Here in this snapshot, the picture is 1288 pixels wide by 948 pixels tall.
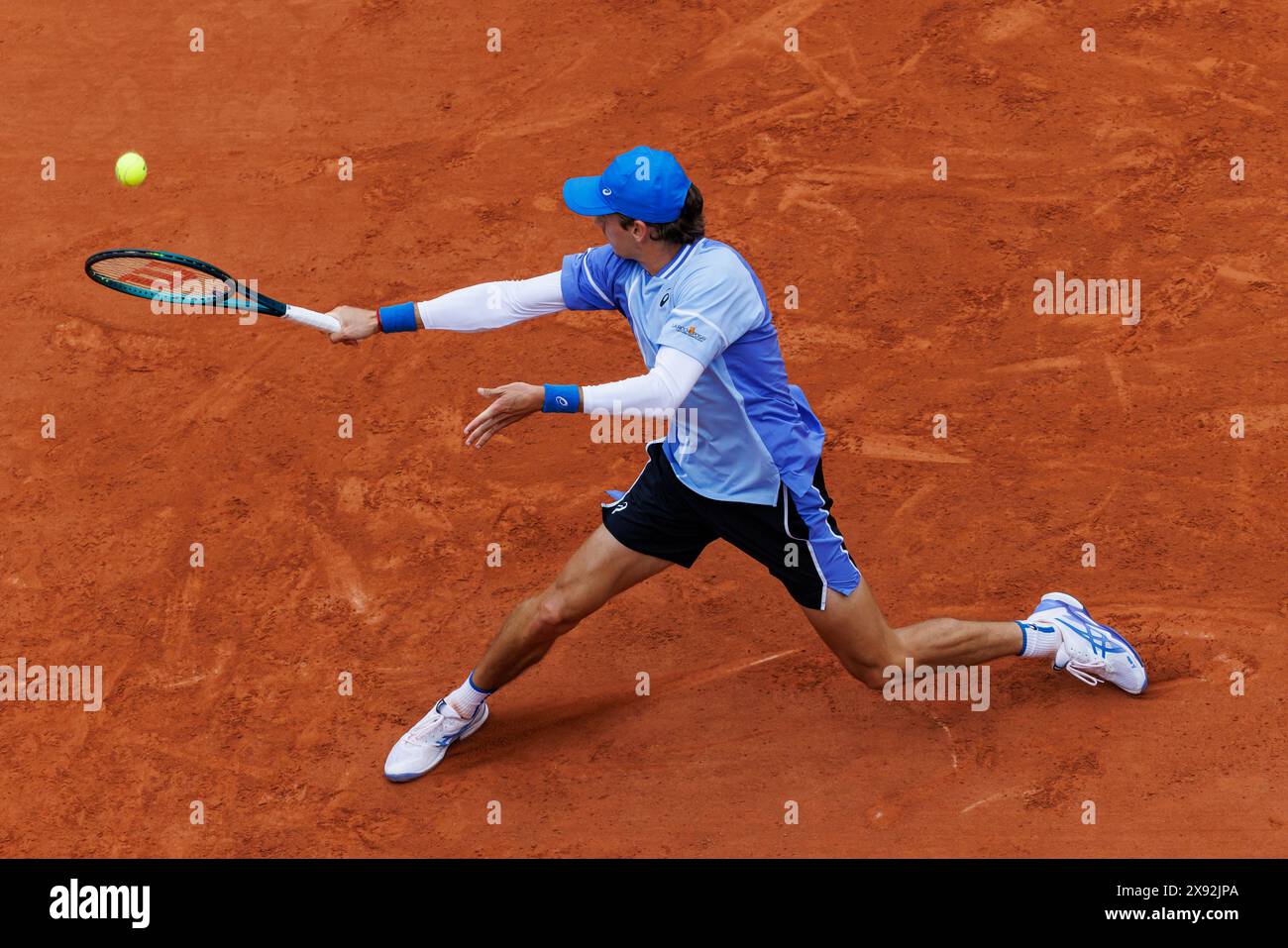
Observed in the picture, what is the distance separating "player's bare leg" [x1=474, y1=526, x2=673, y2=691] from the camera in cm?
629

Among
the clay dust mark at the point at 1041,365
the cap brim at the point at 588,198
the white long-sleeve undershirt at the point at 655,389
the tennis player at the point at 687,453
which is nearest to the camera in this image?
the white long-sleeve undershirt at the point at 655,389

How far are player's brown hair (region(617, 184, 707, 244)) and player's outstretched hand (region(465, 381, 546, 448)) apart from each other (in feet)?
2.39

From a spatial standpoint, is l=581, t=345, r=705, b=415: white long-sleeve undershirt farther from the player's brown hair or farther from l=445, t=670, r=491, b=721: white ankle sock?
l=445, t=670, r=491, b=721: white ankle sock

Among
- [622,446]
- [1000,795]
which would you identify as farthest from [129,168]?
[1000,795]

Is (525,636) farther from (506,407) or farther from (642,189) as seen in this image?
(642,189)

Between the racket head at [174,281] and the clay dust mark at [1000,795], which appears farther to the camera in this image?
the racket head at [174,281]

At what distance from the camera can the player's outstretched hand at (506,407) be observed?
18.3ft

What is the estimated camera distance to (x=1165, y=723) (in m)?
6.47

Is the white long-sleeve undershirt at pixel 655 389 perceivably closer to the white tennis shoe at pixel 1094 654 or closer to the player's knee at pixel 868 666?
the player's knee at pixel 868 666

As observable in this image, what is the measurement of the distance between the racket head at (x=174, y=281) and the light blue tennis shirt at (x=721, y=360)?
1326mm

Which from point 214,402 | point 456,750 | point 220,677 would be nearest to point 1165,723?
point 456,750

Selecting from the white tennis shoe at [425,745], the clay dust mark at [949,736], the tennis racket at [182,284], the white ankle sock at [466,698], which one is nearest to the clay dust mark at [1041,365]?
the clay dust mark at [949,736]

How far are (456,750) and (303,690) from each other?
802 mm

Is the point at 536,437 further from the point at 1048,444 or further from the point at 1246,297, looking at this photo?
the point at 1246,297
